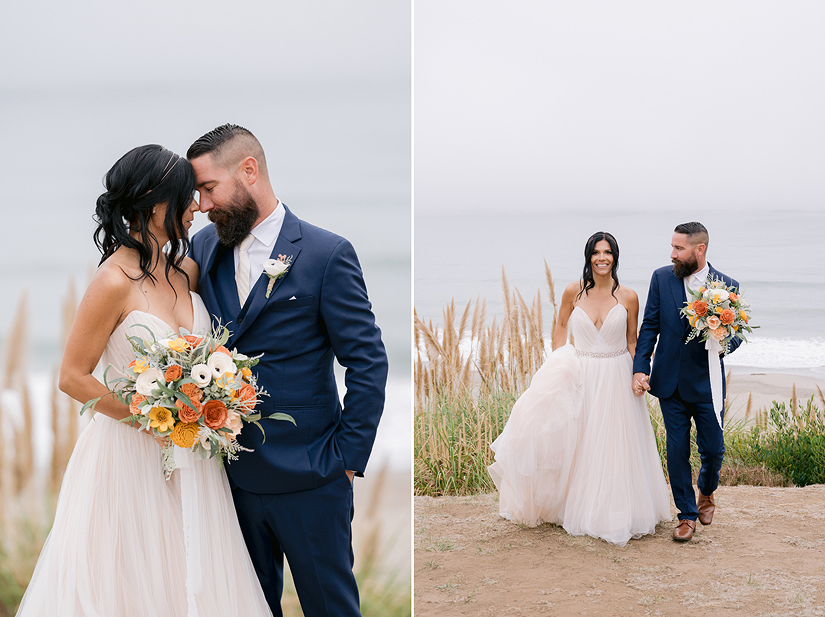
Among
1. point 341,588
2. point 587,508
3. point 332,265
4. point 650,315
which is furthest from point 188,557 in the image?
point 650,315

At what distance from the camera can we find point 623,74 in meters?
4.67

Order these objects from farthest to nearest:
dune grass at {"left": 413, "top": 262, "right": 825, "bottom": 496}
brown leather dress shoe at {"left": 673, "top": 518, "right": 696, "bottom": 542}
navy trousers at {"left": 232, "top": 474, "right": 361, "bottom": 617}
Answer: dune grass at {"left": 413, "top": 262, "right": 825, "bottom": 496}
brown leather dress shoe at {"left": 673, "top": 518, "right": 696, "bottom": 542}
navy trousers at {"left": 232, "top": 474, "right": 361, "bottom": 617}

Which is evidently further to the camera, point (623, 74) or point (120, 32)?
point (623, 74)

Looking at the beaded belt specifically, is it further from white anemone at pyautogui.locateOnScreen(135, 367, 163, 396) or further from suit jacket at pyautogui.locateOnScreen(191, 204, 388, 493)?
white anemone at pyautogui.locateOnScreen(135, 367, 163, 396)

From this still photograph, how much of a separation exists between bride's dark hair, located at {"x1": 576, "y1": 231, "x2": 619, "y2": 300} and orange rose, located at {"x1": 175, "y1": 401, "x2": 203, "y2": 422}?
2.71 m

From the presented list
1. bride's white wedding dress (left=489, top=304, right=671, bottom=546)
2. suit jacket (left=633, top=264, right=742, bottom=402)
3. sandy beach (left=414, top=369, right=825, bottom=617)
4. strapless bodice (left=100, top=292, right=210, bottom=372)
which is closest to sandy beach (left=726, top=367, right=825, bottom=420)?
sandy beach (left=414, top=369, right=825, bottom=617)

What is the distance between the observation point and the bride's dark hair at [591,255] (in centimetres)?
377

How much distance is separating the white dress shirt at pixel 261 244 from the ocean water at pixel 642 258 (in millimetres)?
2843

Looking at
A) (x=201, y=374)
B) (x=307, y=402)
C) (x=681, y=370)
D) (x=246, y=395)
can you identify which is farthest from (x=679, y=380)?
(x=201, y=374)

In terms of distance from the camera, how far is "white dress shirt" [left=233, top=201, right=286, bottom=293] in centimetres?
195

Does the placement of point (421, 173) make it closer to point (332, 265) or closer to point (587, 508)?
point (587, 508)

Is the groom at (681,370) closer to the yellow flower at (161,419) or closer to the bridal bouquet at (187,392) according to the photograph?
the bridal bouquet at (187,392)

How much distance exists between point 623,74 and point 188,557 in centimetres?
431

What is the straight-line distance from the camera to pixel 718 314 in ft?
11.1
